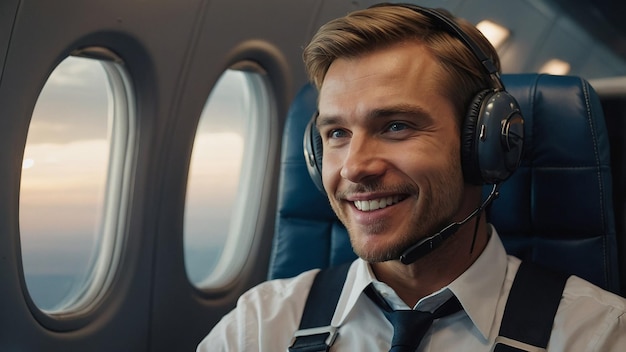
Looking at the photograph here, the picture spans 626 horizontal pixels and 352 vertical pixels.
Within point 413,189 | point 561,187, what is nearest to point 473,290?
point 413,189

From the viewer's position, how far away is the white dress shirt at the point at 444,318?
1.69 metres

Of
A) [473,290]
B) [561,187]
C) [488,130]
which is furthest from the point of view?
[561,187]

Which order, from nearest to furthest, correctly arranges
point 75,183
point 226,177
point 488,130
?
point 488,130 → point 75,183 → point 226,177

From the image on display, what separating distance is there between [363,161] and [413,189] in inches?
5.3

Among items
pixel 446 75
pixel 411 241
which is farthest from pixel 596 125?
pixel 411 241

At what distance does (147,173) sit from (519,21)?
61.1 inches

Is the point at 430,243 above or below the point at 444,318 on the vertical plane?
above

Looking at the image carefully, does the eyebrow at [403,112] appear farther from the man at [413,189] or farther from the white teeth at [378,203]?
the white teeth at [378,203]

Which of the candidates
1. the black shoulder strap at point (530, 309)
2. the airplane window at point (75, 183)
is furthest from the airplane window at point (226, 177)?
the black shoulder strap at point (530, 309)

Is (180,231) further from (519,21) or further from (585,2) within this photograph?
(585,2)

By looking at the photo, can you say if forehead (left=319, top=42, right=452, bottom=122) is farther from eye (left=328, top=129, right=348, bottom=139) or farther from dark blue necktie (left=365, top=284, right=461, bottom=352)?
dark blue necktie (left=365, top=284, right=461, bottom=352)

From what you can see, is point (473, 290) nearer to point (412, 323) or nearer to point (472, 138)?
point (412, 323)

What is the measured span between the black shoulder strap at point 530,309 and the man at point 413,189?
3cm

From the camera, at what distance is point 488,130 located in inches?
67.2
